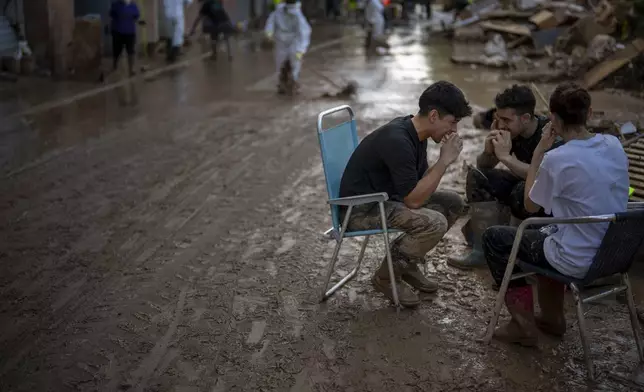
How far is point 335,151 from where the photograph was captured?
4863 mm

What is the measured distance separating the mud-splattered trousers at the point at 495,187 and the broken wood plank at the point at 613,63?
8.91 m

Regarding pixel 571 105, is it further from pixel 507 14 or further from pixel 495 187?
pixel 507 14

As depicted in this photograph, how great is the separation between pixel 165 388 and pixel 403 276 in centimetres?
183

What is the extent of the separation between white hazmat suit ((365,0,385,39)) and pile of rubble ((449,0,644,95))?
2.24 m

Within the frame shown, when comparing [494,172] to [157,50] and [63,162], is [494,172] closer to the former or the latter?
[63,162]

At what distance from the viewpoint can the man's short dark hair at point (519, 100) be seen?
484 cm

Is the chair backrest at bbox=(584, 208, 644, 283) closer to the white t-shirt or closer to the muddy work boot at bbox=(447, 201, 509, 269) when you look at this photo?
the white t-shirt

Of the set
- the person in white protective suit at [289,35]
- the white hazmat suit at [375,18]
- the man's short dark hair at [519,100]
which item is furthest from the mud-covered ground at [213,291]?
the white hazmat suit at [375,18]

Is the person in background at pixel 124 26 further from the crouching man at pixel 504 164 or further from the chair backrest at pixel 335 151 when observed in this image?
the crouching man at pixel 504 164

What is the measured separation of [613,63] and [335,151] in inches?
406

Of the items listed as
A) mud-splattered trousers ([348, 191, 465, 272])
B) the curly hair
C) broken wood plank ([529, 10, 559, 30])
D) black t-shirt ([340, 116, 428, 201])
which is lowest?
mud-splattered trousers ([348, 191, 465, 272])

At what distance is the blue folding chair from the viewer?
4500 millimetres

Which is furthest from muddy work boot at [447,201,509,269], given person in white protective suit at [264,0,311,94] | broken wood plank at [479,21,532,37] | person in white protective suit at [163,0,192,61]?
broken wood plank at [479,21,532,37]

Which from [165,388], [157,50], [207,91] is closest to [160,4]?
[157,50]
